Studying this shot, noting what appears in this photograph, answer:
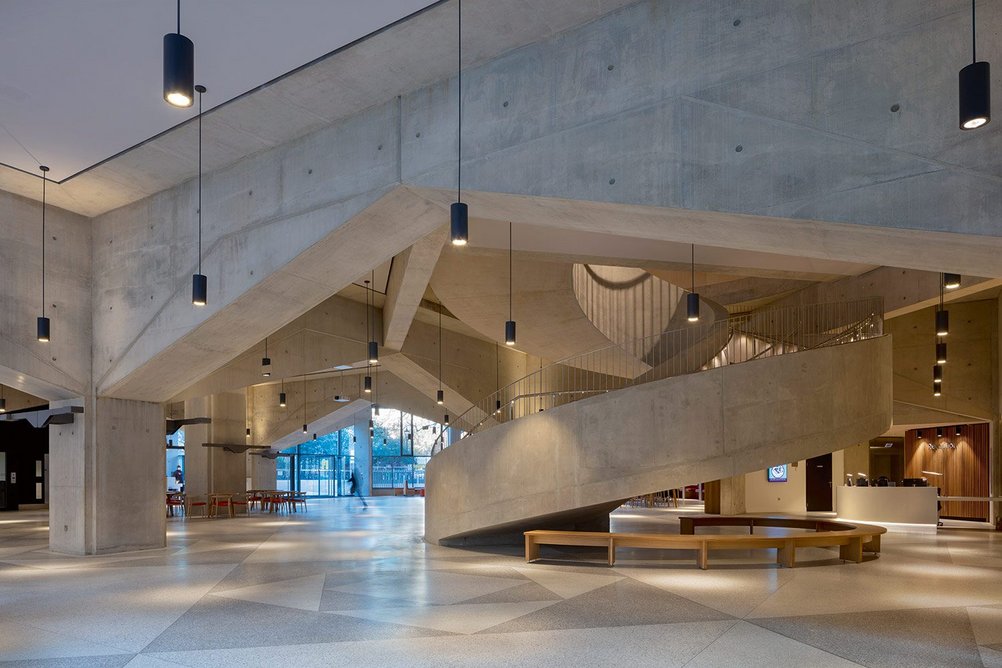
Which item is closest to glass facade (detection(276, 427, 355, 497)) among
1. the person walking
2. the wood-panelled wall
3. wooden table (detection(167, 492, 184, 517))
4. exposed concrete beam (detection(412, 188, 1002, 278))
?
the person walking

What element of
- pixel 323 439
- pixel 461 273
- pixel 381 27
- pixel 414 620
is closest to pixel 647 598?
pixel 414 620

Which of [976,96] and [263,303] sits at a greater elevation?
[976,96]

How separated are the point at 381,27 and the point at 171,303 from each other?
6.70 metres

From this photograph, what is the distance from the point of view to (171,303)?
13000 millimetres

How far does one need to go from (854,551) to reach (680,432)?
146 inches

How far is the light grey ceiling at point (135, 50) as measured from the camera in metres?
7.89

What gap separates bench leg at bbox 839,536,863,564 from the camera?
1338cm

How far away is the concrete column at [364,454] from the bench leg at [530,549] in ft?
108

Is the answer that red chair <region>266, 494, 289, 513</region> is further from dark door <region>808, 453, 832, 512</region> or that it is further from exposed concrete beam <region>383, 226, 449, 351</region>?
dark door <region>808, 453, 832, 512</region>

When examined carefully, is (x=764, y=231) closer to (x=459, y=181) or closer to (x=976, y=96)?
(x=976, y=96)

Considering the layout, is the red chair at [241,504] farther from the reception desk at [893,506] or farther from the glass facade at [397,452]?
the reception desk at [893,506]

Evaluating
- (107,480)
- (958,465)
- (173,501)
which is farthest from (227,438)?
(958,465)

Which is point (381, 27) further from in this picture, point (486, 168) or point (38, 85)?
point (38, 85)

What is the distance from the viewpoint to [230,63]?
9062 millimetres
